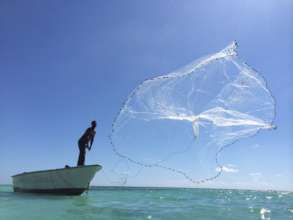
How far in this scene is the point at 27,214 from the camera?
32.5ft

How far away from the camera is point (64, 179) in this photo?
56.5ft

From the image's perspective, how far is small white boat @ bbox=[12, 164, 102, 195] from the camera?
16.7 m

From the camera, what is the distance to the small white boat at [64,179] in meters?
16.7

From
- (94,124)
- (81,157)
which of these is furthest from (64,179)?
(94,124)

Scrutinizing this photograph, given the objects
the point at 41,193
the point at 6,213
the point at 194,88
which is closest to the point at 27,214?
the point at 6,213

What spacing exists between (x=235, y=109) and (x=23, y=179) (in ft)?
46.3

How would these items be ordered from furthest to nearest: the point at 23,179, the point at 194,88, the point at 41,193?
1. the point at 23,179
2. the point at 41,193
3. the point at 194,88

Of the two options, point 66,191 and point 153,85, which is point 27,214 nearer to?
point 153,85

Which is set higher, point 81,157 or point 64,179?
point 81,157

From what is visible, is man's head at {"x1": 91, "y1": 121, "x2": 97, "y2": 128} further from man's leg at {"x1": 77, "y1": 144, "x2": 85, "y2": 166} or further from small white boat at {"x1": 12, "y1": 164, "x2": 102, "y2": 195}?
small white boat at {"x1": 12, "y1": 164, "x2": 102, "y2": 195}

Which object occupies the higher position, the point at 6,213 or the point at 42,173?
the point at 42,173

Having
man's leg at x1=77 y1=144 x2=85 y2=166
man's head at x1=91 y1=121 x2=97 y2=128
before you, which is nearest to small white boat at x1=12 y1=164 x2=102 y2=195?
man's leg at x1=77 y1=144 x2=85 y2=166

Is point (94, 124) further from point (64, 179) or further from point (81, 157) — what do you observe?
point (64, 179)

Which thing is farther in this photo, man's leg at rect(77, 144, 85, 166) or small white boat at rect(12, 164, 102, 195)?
small white boat at rect(12, 164, 102, 195)
